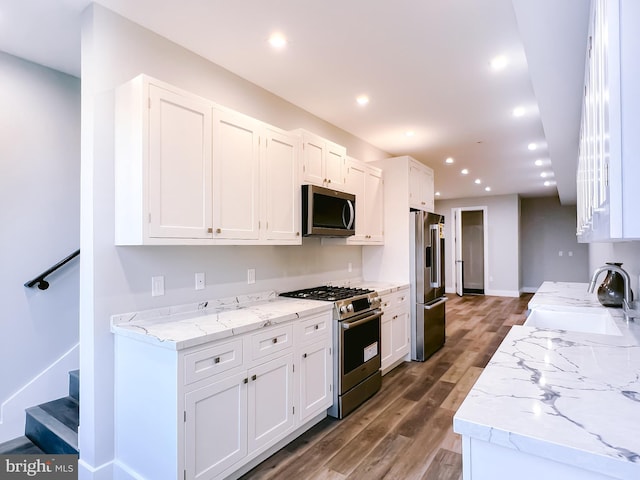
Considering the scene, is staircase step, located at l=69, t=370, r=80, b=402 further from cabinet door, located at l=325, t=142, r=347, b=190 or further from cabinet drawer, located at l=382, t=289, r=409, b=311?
cabinet drawer, located at l=382, t=289, r=409, b=311

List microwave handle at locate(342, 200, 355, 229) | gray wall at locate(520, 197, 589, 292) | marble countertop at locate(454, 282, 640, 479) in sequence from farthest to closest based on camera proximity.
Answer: gray wall at locate(520, 197, 589, 292) → microwave handle at locate(342, 200, 355, 229) → marble countertop at locate(454, 282, 640, 479)

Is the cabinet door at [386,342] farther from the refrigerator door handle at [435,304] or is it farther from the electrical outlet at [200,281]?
the electrical outlet at [200,281]

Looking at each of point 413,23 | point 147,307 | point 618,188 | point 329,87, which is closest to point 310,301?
point 147,307

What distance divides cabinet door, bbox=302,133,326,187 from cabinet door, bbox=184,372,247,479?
1.79 metres

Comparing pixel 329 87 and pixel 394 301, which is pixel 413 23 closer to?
pixel 329 87

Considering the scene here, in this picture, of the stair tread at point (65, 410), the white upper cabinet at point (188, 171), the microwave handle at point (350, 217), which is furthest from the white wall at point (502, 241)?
the stair tread at point (65, 410)

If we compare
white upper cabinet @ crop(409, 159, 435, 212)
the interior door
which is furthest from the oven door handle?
the interior door

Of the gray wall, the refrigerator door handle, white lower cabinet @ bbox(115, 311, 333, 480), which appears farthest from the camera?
the gray wall

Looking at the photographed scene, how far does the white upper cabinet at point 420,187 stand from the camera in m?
4.47

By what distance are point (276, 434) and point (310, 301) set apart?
989 mm

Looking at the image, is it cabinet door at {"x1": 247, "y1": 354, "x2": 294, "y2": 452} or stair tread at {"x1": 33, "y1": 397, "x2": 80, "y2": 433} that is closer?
cabinet door at {"x1": 247, "y1": 354, "x2": 294, "y2": 452}

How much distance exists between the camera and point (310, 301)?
9.65 feet

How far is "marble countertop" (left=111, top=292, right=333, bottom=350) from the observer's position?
1899 millimetres
